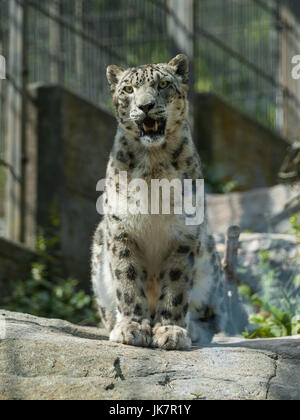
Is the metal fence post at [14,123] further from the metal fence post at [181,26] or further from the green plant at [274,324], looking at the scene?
the green plant at [274,324]

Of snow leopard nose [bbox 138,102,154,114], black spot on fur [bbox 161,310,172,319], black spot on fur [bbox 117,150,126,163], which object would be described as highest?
snow leopard nose [bbox 138,102,154,114]

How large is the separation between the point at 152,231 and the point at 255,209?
5.12 meters

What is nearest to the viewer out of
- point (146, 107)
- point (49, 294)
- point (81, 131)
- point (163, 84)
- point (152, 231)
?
point (146, 107)

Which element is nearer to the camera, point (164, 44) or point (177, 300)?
point (177, 300)

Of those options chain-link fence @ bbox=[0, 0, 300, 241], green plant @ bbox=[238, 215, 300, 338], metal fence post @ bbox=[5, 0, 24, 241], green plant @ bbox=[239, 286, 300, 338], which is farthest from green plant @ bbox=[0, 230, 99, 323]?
green plant @ bbox=[239, 286, 300, 338]

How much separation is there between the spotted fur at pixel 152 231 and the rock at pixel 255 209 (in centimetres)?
416

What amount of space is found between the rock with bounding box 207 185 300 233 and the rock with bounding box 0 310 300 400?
4980 millimetres

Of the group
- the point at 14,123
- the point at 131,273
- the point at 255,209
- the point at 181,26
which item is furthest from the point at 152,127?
the point at 181,26

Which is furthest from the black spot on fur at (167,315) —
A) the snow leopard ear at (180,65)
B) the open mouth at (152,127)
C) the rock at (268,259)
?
the rock at (268,259)

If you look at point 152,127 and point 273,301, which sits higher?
point 152,127

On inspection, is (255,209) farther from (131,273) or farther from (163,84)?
(131,273)

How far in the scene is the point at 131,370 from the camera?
4.31 metres

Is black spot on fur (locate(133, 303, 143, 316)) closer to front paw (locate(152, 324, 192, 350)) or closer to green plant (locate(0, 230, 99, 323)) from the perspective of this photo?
front paw (locate(152, 324, 192, 350))

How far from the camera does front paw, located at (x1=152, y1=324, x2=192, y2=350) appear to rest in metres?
5.08
